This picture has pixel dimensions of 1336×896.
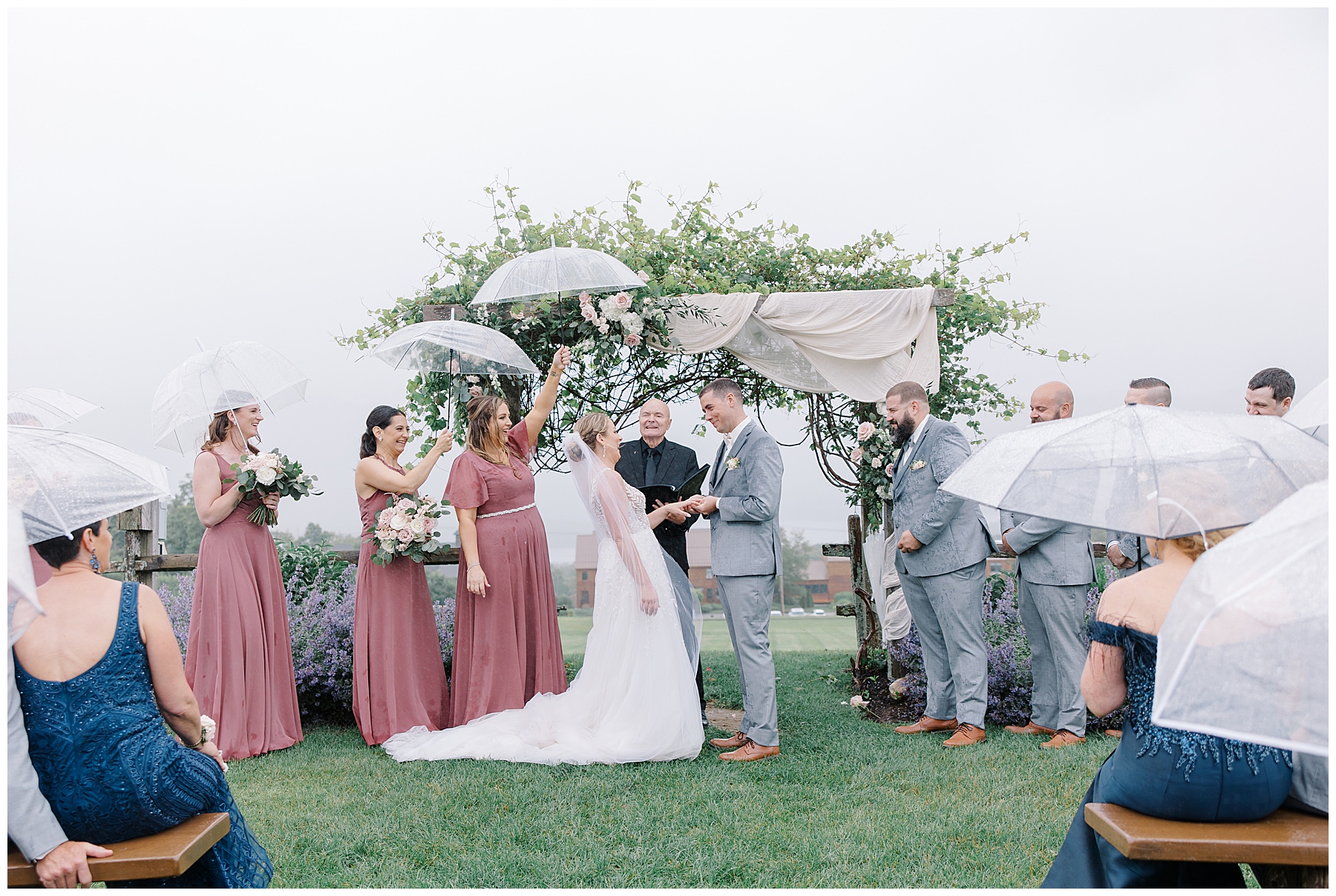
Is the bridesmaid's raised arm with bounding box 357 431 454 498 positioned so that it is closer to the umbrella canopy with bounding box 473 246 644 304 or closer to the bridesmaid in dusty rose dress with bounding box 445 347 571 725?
the bridesmaid in dusty rose dress with bounding box 445 347 571 725

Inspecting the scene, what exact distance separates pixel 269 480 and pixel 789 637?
9792 mm

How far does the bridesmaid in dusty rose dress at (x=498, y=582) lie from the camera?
5.79 meters

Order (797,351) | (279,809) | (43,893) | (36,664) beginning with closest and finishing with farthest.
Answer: (43,893) < (36,664) < (279,809) < (797,351)

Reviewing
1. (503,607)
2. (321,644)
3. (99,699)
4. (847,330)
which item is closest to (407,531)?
(503,607)

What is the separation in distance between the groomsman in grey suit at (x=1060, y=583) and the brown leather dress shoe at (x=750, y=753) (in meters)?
1.65

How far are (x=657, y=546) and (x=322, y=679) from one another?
2.81m

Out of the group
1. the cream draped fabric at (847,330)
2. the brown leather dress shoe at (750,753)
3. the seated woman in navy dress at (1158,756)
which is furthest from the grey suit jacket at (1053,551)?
the seated woman in navy dress at (1158,756)

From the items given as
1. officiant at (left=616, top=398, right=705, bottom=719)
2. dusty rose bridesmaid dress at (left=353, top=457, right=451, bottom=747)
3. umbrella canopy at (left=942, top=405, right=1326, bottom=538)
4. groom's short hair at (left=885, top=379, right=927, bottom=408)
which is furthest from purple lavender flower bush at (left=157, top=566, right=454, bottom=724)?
umbrella canopy at (left=942, top=405, right=1326, bottom=538)

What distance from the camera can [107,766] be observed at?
2.47m

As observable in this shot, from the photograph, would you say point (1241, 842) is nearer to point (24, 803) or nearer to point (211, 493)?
point (24, 803)

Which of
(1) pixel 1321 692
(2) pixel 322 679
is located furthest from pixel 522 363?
(1) pixel 1321 692

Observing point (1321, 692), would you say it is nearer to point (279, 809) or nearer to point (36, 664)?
point (36, 664)

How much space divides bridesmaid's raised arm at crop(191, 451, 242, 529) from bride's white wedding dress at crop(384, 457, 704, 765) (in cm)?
174

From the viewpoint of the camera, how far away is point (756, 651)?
5223mm
